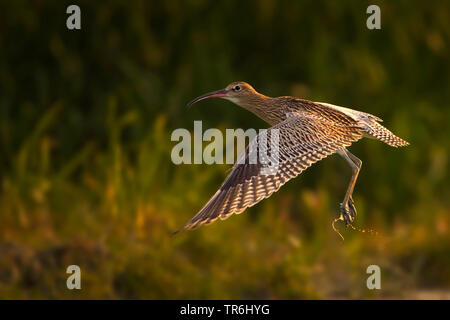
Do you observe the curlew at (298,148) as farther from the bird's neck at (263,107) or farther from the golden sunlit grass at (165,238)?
the golden sunlit grass at (165,238)

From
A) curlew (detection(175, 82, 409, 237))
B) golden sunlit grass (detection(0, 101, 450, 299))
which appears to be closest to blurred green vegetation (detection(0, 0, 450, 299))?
golden sunlit grass (detection(0, 101, 450, 299))

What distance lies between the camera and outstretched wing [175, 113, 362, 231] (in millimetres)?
4055

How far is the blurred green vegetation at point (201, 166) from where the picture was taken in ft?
23.0

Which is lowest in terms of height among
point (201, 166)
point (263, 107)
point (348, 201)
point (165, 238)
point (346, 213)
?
point (346, 213)

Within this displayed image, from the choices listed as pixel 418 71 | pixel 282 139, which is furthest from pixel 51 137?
pixel 282 139

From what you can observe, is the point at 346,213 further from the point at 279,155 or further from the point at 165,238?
the point at 165,238

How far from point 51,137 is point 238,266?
7.63 feet

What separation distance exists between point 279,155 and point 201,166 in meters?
4.09

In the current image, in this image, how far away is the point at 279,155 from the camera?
4.17 meters

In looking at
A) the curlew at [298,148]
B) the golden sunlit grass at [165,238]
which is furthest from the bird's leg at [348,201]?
the golden sunlit grass at [165,238]

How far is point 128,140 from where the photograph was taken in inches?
340

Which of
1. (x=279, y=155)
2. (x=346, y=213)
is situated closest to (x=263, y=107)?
(x=279, y=155)

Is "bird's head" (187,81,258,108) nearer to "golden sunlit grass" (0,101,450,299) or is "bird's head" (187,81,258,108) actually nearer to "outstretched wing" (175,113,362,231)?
"outstretched wing" (175,113,362,231)

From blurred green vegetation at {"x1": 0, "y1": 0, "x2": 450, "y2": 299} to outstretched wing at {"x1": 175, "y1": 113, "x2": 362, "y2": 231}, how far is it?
2.70 meters
